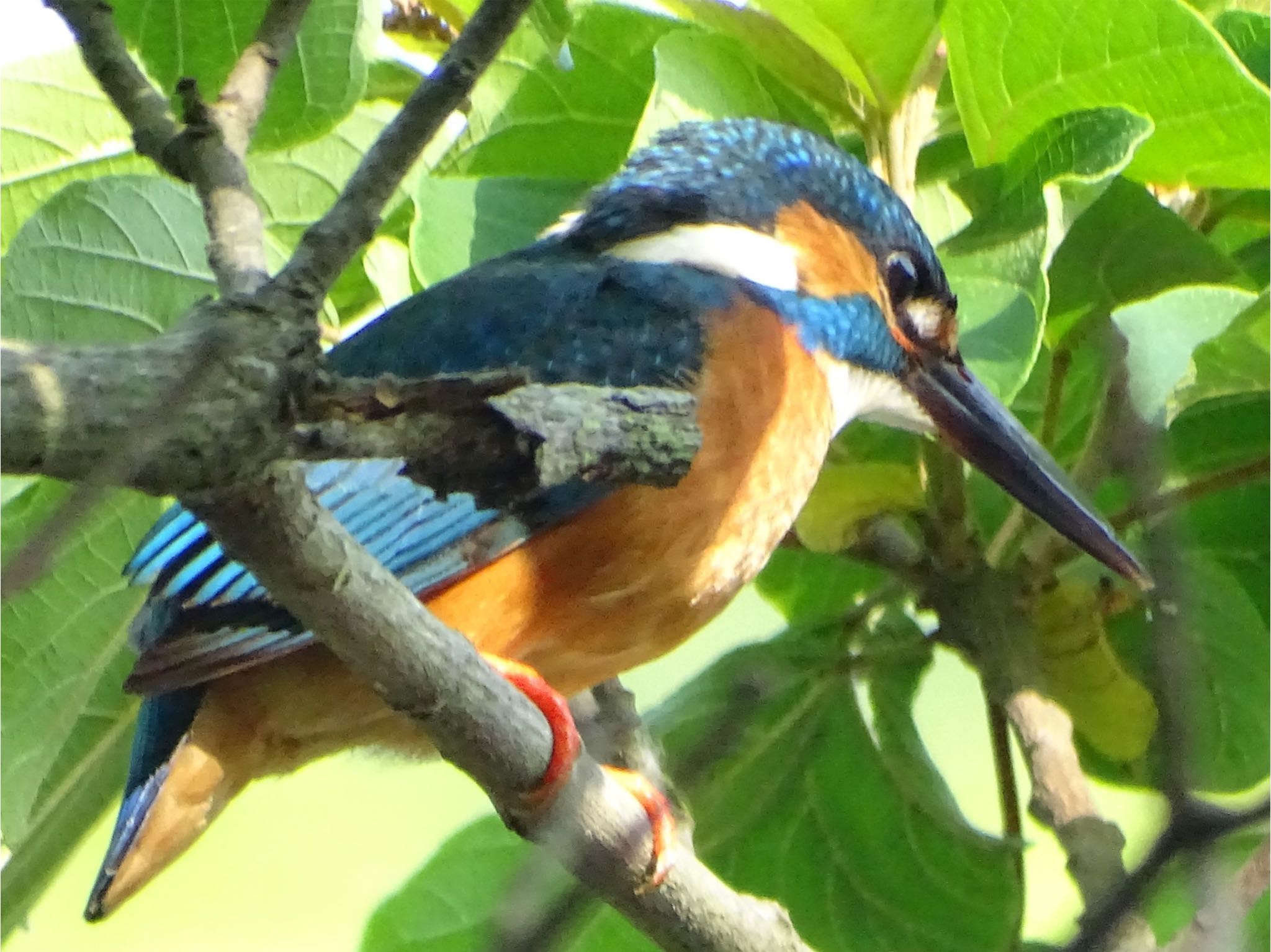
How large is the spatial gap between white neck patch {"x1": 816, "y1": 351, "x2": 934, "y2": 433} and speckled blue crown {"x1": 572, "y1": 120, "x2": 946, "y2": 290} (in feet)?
0.29

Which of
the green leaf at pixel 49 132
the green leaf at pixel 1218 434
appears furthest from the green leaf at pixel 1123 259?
the green leaf at pixel 49 132

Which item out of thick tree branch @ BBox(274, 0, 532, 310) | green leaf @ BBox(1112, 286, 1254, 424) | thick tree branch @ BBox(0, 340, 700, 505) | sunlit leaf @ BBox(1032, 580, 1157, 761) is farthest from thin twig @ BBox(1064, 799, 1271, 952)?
sunlit leaf @ BBox(1032, 580, 1157, 761)

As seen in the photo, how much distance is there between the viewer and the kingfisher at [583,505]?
935 mm

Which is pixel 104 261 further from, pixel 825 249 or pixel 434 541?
pixel 825 249

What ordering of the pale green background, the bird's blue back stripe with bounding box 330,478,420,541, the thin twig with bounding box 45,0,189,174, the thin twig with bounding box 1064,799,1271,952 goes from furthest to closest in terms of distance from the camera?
1. the pale green background
2. the bird's blue back stripe with bounding box 330,478,420,541
3. the thin twig with bounding box 45,0,189,174
4. the thin twig with bounding box 1064,799,1271,952

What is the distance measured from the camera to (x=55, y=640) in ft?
3.24

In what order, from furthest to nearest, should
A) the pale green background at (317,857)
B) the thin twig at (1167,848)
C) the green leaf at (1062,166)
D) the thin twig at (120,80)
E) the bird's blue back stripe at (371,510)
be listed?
the pale green background at (317,857) → the bird's blue back stripe at (371,510) → the green leaf at (1062,166) → the thin twig at (120,80) → the thin twig at (1167,848)

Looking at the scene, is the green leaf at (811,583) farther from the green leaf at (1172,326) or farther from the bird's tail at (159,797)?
the bird's tail at (159,797)

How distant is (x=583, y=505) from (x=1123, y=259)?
1.25ft

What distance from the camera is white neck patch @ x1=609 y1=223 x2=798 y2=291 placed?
1.18 m

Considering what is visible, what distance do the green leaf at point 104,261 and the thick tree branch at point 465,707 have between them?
42cm

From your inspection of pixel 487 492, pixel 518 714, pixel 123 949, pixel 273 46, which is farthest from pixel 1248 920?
pixel 123 949

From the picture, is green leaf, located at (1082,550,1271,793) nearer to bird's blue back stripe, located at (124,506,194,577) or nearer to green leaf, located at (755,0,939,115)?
green leaf, located at (755,0,939,115)

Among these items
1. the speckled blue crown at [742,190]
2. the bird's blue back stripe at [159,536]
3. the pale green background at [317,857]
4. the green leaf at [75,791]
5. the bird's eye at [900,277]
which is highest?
the speckled blue crown at [742,190]
